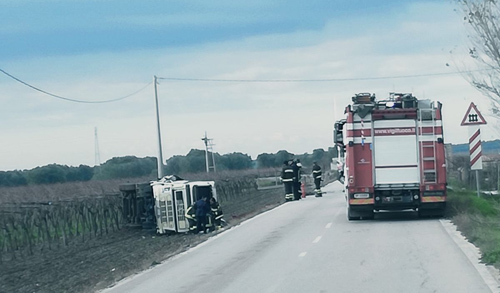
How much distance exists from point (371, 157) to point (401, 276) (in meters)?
10.3

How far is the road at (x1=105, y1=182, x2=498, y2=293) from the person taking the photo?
512 inches

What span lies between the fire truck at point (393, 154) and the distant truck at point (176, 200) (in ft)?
20.3

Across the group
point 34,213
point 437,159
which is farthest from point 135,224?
point 437,159

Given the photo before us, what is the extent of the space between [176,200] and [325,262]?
1288 centimetres

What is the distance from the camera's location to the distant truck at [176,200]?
27.8 m

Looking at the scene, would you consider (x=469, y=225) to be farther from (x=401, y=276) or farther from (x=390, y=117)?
(x=401, y=276)

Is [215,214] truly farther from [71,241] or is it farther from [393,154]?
[393,154]

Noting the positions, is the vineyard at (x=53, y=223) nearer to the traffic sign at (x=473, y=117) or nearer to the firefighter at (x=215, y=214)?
the firefighter at (x=215, y=214)

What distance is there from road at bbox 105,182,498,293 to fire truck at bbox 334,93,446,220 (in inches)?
31.3

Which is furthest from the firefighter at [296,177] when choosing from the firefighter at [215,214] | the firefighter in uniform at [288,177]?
the firefighter at [215,214]

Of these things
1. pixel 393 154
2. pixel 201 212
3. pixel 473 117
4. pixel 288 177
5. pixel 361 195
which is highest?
pixel 473 117

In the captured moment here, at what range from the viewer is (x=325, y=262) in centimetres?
1584

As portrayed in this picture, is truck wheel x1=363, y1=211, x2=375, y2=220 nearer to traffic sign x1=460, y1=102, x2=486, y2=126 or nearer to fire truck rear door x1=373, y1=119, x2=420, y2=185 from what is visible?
fire truck rear door x1=373, y1=119, x2=420, y2=185

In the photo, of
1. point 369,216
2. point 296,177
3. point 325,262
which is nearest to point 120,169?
point 296,177
